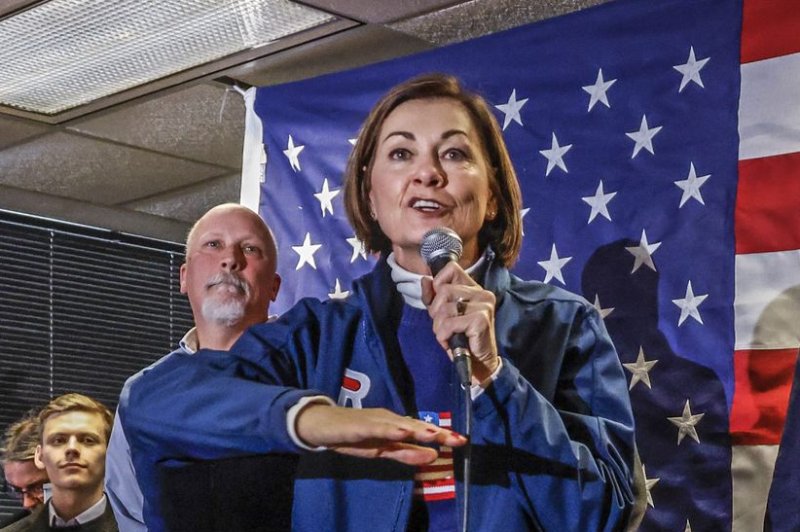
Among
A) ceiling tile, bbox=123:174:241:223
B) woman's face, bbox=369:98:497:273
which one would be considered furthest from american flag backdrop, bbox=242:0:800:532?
ceiling tile, bbox=123:174:241:223

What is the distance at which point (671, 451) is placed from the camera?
2707 millimetres

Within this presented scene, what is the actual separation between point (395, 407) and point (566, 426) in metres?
0.31

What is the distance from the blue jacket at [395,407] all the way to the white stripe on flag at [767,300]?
342 mm

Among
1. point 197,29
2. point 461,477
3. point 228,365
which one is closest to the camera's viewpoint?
point 461,477

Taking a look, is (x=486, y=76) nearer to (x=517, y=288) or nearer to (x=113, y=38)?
(x=517, y=288)

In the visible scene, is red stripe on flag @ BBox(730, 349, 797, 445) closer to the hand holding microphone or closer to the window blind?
the hand holding microphone

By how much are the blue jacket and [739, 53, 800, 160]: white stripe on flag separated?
507 millimetres

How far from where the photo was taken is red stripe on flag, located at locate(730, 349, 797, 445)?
2.58 meters

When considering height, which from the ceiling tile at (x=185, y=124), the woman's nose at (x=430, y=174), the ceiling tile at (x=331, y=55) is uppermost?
the ceiling tile at (x=185, y=124)

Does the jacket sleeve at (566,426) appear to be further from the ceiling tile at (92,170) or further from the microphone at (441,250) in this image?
the ceiling tile at (92,170)

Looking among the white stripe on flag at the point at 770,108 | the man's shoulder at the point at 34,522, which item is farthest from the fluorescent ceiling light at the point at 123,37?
the man's shoulder at the point at 34,522

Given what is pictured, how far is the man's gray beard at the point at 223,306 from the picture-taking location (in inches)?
109

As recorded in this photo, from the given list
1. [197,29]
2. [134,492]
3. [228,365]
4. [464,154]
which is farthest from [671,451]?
[197,29]

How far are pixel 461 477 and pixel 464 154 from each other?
66 cm
